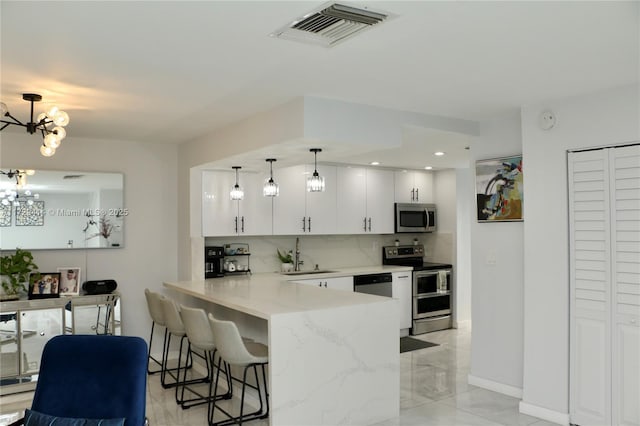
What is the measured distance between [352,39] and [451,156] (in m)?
3.92

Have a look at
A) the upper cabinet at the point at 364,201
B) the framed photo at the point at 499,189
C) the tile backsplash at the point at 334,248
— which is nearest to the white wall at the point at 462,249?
the tile backsplash at the point at 334,248

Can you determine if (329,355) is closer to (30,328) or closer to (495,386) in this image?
(495,386)

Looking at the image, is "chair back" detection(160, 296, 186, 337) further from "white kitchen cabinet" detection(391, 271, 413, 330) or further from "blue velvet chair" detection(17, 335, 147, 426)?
"white kitchen cabinet" detection(391, 271, 413, 330)

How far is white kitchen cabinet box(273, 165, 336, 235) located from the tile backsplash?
397 millimetres

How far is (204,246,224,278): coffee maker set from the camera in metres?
5.87

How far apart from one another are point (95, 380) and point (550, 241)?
319 cm

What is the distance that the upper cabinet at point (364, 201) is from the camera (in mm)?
6875

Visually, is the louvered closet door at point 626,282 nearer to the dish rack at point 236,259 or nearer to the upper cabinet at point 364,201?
the upper cabinet at point 364,201

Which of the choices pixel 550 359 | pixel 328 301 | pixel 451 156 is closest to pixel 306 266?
pixel 451 156

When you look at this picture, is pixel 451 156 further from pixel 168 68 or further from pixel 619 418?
pixel 168 68

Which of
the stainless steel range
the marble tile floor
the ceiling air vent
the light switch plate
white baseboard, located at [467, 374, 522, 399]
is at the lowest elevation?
the marble tile floor

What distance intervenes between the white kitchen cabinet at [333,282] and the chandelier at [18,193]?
2.90 meters

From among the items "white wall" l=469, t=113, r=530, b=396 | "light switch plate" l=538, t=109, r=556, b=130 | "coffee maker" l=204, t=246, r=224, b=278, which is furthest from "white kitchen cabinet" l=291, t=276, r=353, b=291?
"light switch plate" l=538, t=109, r=556, b=130

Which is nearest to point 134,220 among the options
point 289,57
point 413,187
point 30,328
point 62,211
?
point 62,211
